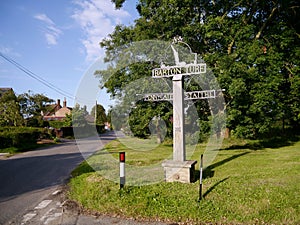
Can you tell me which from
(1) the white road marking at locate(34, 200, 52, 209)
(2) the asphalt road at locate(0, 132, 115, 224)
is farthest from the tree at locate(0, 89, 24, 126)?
(1) the white road marking at locate(34, 200, 52, 209)

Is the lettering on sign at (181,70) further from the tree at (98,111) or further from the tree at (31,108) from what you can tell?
the tree at (31,108)

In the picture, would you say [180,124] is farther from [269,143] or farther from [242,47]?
[269,143]

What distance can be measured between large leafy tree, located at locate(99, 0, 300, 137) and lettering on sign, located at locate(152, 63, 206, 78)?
6.42 m

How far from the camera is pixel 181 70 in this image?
6320mm

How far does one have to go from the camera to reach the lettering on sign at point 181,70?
609cm

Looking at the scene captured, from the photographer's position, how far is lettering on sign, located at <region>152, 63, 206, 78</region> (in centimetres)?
609

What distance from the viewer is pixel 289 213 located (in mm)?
4086

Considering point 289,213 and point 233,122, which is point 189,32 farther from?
point 289,213

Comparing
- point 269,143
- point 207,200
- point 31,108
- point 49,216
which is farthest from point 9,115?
point 207,200

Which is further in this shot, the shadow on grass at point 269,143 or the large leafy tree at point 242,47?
the shadow on grass at point 269,143

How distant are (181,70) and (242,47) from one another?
28.8 ft

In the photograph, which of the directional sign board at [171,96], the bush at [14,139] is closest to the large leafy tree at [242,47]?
the directional sign board at [171,96]

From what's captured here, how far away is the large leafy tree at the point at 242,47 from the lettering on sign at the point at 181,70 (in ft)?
21.1


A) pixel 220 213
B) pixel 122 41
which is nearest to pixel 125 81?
pixel 122 41
